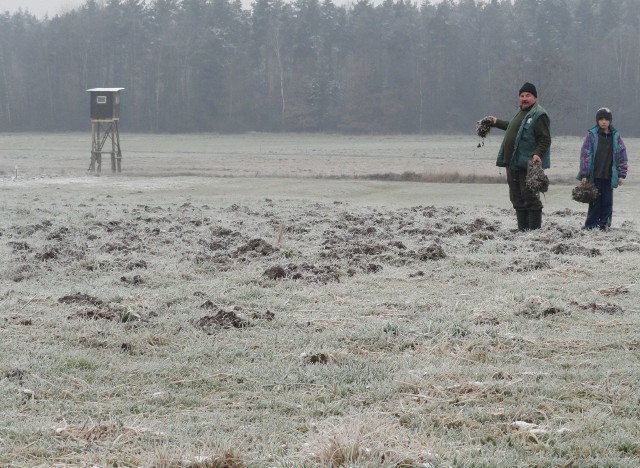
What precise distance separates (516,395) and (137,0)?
107238 mm

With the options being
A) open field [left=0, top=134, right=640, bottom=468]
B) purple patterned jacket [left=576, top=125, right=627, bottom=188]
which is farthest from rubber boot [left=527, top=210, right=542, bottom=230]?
purple patterned jacket [left=576, top=125, right=627, bottom=188]

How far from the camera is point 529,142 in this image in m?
13.3

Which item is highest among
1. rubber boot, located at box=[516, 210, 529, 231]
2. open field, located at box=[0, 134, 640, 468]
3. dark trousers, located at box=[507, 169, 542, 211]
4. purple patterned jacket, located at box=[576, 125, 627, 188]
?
purple patterned jacket, located at box=[576, 125, 627, 188]

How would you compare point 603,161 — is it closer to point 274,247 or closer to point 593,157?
point 593,157

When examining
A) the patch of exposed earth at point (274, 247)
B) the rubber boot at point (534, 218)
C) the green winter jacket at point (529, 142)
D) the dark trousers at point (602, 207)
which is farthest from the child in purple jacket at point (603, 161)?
the green winter jacket at point (529, 142)

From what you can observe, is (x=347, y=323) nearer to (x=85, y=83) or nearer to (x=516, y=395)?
(x=516, y=395)

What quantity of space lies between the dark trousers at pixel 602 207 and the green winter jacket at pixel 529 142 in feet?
4.83

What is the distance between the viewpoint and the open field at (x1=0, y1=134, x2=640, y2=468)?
14.8 feet

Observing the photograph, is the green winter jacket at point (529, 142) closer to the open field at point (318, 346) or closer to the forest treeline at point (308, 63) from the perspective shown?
the open field at point (318, 346)

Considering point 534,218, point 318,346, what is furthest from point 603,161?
point 318,346

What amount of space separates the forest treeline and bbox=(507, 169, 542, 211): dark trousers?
75468 millimetres

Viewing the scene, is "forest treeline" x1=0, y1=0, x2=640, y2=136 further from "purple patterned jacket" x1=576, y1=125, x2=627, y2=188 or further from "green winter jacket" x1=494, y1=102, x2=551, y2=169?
"green winter jacket" x1=494, y1=102, x2=551, y2=169

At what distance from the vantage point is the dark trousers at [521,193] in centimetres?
1347

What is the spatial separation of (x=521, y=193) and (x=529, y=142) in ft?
2.60
